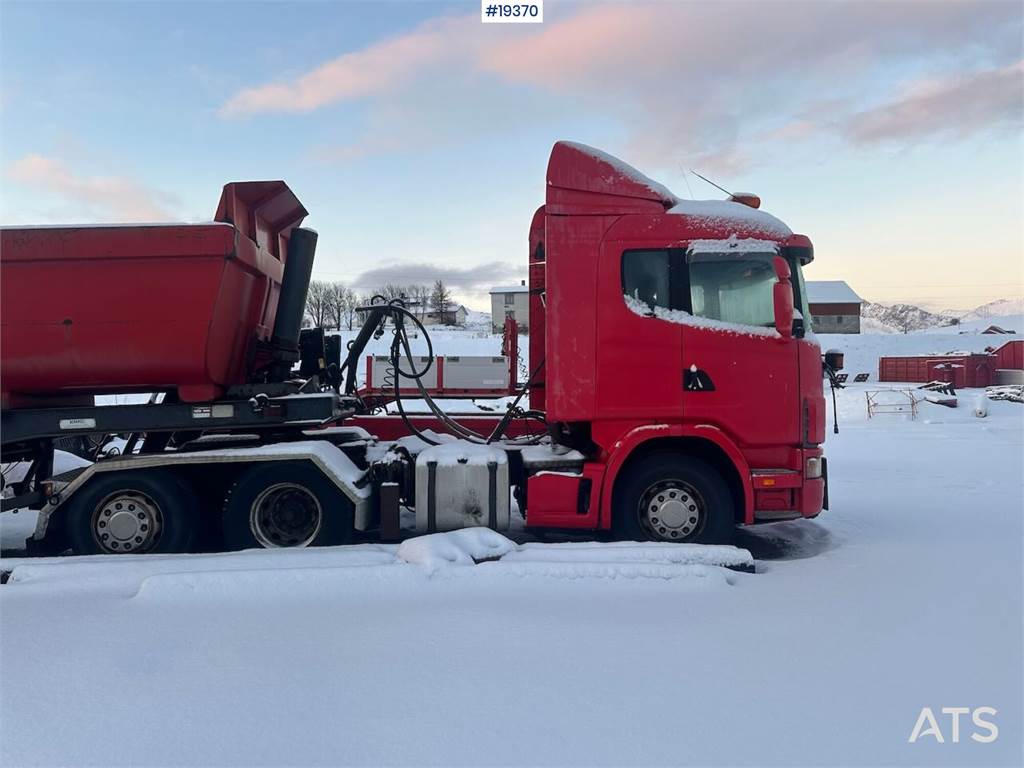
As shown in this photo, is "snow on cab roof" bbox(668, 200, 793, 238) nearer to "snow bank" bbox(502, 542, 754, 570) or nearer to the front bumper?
the front bumper

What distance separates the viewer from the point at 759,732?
2656 millimetres

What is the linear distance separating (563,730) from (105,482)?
474cm

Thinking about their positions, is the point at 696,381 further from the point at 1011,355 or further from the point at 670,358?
Answer: the point at 1011,355

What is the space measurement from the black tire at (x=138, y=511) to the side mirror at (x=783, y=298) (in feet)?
17.8

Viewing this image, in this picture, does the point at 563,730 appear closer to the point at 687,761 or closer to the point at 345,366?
the point at 687,761

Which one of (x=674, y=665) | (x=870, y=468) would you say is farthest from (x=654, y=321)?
(x=870, y=468)

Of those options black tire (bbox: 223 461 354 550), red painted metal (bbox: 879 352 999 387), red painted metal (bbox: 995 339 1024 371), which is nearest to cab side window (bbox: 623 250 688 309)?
black tire (bbox: 223 461 354 550)

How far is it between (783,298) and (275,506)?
4849 millimetres

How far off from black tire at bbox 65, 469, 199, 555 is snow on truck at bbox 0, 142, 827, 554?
16 mm

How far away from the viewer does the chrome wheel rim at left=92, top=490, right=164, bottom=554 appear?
5.46m

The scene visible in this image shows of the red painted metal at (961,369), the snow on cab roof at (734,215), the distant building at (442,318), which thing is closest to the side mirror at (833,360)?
the snow on cab roof at (734,215)

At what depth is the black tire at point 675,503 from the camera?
5.38 meters

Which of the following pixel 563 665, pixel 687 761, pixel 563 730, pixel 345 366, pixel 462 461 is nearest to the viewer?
pixel 687 761

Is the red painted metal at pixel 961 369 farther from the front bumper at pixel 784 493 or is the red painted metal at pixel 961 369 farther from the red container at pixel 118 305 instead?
the red container at pixel 118 305
